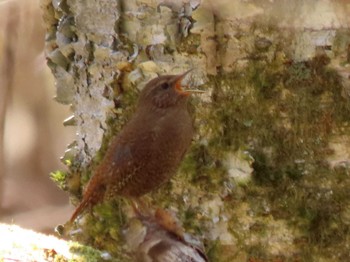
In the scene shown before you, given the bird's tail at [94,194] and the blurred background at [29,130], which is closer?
the bird's tail at [94,194]

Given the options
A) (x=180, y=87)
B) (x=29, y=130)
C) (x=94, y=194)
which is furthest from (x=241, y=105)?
(x=29, y=130)

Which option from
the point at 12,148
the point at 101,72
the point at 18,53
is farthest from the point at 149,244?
the point at 12,148

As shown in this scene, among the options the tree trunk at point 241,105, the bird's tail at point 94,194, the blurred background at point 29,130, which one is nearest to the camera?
the tree trunk at point 241,105

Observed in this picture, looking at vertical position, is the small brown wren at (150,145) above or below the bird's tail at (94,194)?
above

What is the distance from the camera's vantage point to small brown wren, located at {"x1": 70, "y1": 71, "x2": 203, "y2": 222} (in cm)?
371

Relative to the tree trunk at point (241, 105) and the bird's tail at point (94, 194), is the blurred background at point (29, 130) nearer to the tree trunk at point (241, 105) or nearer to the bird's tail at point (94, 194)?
the tree trunk at point (241, 105)

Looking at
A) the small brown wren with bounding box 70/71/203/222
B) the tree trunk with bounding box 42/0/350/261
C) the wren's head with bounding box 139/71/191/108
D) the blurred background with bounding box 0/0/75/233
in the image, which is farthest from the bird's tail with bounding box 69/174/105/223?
the blurred background with bounding box 0/0/75/233

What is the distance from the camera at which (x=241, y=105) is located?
12.7 ft

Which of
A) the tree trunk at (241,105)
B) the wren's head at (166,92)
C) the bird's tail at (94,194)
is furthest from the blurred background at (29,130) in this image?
the wren's head at (166,92)

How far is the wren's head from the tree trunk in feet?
0.34

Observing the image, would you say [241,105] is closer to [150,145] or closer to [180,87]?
[180,87]

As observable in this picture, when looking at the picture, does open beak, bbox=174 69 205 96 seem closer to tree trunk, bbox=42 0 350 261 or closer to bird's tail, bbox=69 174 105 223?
tree trunk, bbox=42 0 350 261

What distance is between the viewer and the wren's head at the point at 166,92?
376 centimetres

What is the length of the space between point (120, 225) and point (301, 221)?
0.72 meters
